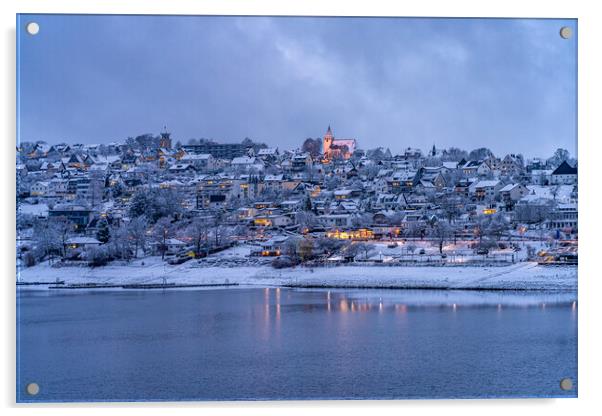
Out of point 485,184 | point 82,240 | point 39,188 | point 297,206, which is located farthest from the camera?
point 297,206

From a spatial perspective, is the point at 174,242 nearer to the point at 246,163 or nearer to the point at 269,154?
the point at 246,163

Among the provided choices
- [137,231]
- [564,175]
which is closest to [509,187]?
[564,175]

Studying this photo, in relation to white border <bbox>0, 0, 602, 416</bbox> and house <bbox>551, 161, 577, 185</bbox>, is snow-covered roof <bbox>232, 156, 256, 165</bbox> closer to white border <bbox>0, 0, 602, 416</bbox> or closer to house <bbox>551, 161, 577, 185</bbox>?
white border <bbox>0, 0, 602, 416</bbox>

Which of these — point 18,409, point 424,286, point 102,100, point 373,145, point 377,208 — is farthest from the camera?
point 377,208

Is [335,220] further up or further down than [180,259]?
further up

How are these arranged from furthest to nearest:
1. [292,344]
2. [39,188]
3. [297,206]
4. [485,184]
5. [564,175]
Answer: [297,206]
[485,184]
[39,188]
[564,175]
[292,344]
